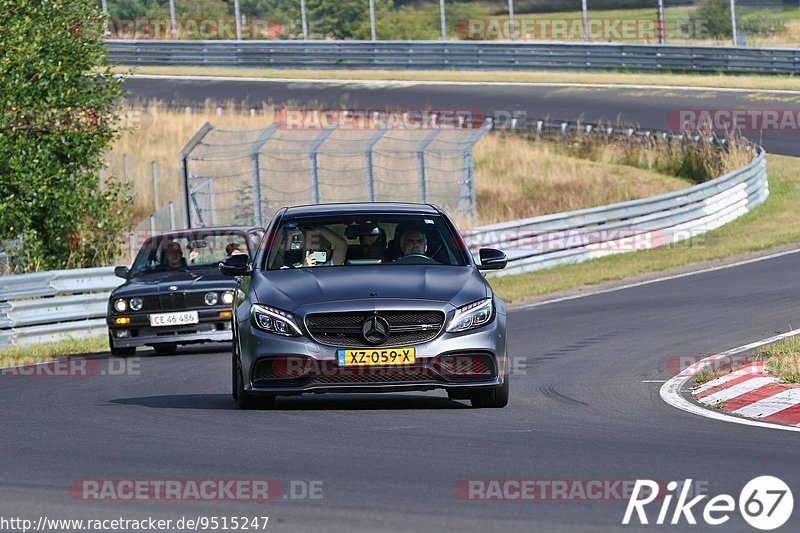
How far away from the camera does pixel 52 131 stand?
77.8 ft

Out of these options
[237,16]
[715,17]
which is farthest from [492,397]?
[237,16]

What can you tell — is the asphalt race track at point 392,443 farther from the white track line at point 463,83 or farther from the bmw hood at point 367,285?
the white track line at point 463,83

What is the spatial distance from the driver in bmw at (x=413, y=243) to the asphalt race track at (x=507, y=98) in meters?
28.0

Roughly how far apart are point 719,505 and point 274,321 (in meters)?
4.31

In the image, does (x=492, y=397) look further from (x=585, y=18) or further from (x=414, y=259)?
(x=585, y=18)

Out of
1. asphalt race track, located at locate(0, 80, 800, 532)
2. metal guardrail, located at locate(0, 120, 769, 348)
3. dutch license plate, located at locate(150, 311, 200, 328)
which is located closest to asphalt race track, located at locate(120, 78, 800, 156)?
metal guardrail, located at locate(0, 120, 769, 348)

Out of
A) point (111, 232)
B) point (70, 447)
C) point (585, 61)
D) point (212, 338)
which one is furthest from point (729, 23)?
point (70, 447)

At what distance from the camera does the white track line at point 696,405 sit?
32.3ft

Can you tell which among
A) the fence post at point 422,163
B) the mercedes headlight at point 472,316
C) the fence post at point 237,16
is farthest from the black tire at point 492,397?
the fence post at point 237,16

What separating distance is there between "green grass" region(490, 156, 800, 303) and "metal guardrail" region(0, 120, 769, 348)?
0.87 feet

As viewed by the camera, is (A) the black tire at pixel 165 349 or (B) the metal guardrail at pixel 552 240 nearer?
(A) the black tire at pixel 165 349

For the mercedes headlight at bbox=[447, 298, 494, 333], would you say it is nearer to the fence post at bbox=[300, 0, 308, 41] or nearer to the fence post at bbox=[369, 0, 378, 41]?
the fence post at bbox=[300, 0, 308, 41]

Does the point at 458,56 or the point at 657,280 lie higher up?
the point at 458,56

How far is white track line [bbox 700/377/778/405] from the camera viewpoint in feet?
36.7
